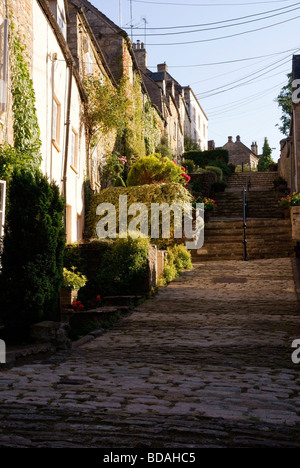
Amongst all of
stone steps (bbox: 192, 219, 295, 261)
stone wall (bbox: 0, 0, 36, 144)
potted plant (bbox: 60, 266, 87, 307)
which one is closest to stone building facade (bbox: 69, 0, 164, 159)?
stone steps (bbox: 192, 219, 295, 261)

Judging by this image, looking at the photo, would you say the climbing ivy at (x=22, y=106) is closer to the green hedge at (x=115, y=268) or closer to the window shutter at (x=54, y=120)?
Result: the window shutter at (x=54, y=120)

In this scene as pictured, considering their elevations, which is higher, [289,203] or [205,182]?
[205,182]

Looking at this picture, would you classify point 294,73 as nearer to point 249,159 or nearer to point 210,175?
point 210,175

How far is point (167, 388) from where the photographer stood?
4.76 m

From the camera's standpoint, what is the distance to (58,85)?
13594 millimetres

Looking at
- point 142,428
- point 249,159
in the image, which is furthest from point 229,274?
point 249,159

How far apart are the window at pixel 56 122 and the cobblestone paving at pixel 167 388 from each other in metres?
5.70

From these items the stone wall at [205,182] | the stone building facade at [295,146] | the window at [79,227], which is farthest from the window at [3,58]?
the stone wall at [205,182]

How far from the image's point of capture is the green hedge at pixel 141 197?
17.4 meters

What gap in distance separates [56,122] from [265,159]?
3699 cm

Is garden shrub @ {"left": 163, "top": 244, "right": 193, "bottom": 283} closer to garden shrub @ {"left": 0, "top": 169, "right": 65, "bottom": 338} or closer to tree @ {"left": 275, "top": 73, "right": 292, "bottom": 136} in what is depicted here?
garden shrub @ {"left": 0, "top": 169, "right": 65, "bottom": 338}

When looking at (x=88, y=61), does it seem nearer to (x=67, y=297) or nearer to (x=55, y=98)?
(x=55, y=98)

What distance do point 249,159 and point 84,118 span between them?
47.2 m

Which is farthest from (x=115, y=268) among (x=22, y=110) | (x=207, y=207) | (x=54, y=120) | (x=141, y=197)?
(x=207, y=207)
